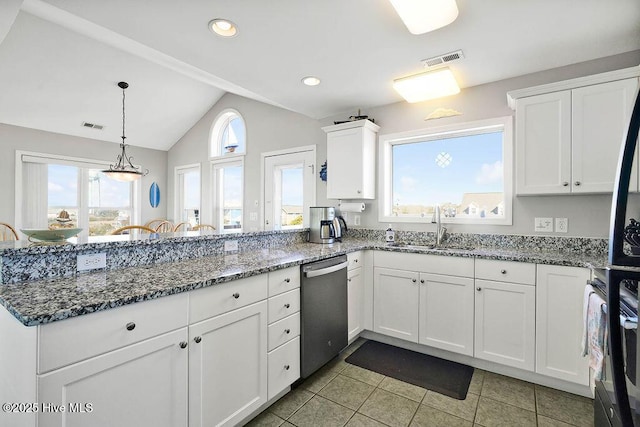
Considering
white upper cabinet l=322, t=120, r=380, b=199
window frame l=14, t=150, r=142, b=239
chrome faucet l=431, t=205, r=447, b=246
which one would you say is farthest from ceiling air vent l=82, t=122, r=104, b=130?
chrome faucet l=431, t=205, r=447, b=246

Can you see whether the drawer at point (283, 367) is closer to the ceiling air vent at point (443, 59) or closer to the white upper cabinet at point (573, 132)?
the white upper cabinet at point (573, 132)

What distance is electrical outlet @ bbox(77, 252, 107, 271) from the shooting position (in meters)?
1.54

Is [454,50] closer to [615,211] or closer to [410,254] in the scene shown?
[410,254]

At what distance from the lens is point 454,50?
2205 mm

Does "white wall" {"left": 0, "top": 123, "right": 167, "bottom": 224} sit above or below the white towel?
above

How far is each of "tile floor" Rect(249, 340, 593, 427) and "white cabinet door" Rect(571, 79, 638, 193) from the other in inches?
58.1

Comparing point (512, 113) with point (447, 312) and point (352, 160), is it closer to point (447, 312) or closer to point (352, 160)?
point (352, 160)

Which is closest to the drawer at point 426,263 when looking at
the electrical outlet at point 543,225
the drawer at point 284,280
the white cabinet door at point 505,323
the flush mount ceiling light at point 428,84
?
the white cabinet door at point 505,323

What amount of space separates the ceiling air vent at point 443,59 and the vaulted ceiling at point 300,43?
0.05 metres

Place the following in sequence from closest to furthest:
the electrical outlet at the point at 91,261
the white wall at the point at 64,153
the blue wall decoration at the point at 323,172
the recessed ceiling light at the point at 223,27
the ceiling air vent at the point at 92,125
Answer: the electrical outlet at the point at 91,261
the recessed ceiling light at the point at 223,27
the blue wall decoration at the point at 323,172
the white wall at the point at 64,153
the ceiling air vent at the point at 92,125

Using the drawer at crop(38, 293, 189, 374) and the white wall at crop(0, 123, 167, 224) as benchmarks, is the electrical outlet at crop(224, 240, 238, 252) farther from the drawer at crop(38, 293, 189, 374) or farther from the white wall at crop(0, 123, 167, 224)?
the white wall at crop(0, 123, 167, 224)

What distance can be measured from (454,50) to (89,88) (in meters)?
4.53

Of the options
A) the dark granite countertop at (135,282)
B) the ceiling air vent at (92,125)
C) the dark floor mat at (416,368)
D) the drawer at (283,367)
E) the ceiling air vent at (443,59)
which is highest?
Answer: the ceiling air vent at (92,125)

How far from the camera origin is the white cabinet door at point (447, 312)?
7.80ft
